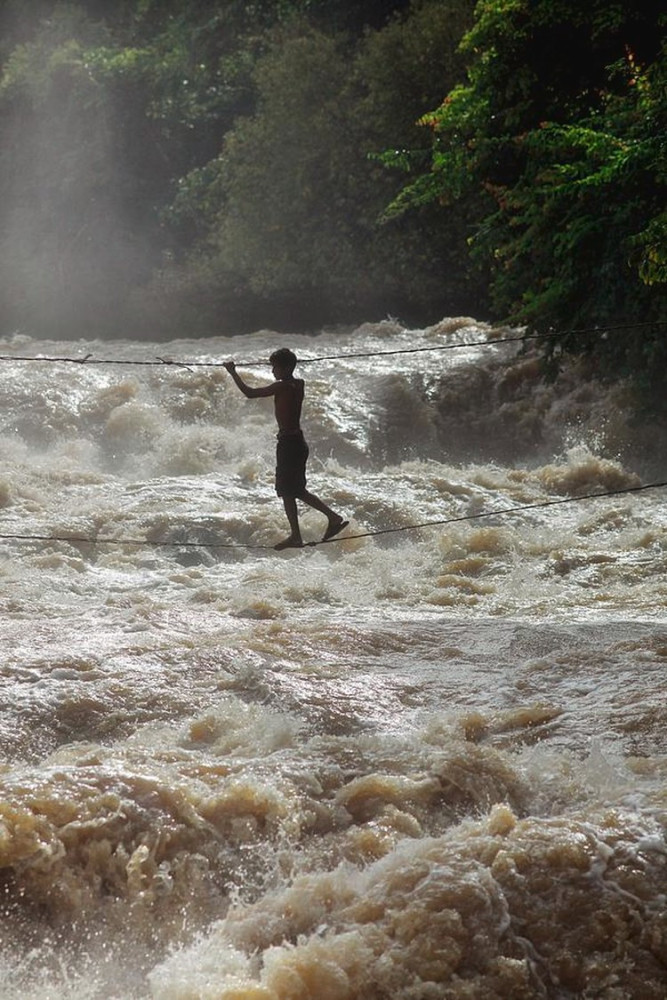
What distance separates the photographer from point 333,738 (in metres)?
5.96

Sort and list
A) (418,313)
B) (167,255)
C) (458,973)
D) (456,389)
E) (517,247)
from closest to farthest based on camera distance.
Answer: (458,973) < (517,247) < (456,389) < (418,313) < (167,255)

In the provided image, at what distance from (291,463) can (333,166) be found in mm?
16240

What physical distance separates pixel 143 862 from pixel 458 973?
1.44 meters

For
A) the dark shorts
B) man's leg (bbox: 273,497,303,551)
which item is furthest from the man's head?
man's leg (bbox: 273,497,303,551)

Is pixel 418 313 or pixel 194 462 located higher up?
pixel 418 313

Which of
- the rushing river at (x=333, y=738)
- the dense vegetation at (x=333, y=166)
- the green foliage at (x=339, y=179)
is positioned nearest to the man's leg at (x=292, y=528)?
the rushing river at (x=333, y=738)

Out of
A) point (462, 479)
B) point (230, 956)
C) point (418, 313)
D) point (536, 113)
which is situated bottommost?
point (230, 956)

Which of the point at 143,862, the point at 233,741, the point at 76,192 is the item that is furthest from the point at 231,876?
the point at 76,192

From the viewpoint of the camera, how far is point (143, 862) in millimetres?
4883

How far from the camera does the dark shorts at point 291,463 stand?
6.41 m

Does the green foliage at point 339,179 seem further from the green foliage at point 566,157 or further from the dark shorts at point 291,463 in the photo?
the dark shorts at point 291,463

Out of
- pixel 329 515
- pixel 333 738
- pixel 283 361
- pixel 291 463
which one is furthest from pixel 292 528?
pixel 333 738

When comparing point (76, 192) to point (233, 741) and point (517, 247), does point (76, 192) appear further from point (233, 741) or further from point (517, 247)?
point (233, 741)

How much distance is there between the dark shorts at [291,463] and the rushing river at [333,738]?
41.7 inches
